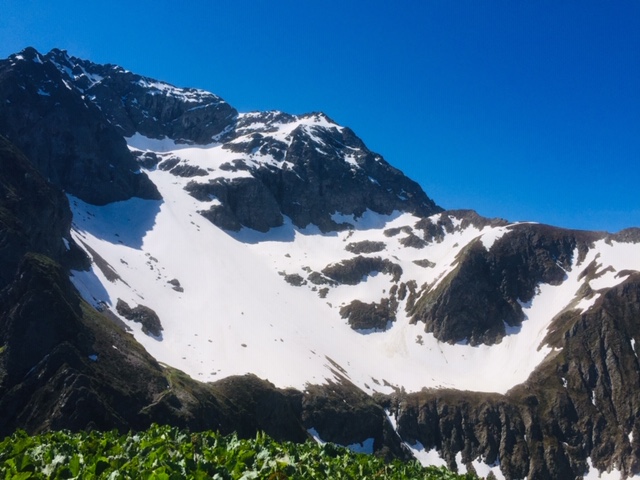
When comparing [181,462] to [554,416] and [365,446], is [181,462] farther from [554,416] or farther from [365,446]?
[554,416]

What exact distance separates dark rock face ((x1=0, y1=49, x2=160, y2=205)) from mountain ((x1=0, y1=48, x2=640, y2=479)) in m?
0.67

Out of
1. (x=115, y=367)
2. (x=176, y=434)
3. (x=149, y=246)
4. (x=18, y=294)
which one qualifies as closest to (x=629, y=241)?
(x=149, y=246)

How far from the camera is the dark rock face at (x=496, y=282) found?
545 ft

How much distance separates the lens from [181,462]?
12.9 m

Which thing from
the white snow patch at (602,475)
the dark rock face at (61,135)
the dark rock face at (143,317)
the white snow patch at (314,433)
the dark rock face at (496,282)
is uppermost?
the dark rock face at (61,135)

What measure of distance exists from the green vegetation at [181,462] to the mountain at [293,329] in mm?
51889

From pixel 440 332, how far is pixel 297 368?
6020 centimetres

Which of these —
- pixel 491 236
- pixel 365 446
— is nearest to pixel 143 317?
pixel 365 446

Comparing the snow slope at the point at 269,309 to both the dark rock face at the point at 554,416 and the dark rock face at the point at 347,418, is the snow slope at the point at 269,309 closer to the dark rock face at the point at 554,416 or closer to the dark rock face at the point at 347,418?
the dark rock face at the point at 347,418

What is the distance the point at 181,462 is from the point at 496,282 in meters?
176

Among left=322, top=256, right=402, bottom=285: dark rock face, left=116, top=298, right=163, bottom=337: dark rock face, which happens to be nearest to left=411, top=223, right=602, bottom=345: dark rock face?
left=322, top=256, right=402, bottom=285: dark rock face

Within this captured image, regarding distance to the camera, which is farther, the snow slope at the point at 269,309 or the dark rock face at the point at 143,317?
the snow slope at the point at 269,309

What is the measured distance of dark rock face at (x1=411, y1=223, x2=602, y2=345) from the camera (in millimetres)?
166250

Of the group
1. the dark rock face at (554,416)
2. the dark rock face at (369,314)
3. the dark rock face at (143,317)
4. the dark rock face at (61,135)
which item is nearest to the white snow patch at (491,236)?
the dark rock face at (369,314)
